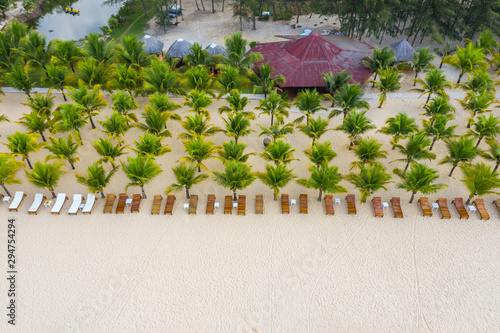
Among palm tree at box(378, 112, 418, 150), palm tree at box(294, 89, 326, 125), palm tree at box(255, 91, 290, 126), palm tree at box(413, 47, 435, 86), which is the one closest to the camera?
palm tree at box(378, 112, 418, 150)

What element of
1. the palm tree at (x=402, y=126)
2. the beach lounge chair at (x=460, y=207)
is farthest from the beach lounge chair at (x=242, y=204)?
the beach lounge chair at (x=460, y=207)

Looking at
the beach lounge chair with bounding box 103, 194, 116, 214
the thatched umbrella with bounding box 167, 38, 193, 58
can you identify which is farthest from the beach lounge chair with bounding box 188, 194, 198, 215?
the thatched umbrella with bounding box 167, 38, 193, 58

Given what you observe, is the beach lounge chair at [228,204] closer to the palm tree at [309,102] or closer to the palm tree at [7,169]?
the palm tree at [309,102]

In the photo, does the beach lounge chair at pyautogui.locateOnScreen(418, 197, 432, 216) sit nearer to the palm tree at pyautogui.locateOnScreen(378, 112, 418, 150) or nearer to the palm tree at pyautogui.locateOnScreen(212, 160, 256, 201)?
the palm tree at pyautogui.locateOnScreen(378, 112, 418, 150)

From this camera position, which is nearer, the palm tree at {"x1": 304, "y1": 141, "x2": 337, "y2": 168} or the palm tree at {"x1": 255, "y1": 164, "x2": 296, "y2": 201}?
the palm tree at {"x1": 255, "y1": 164, "x2": 296, "y2": 201}

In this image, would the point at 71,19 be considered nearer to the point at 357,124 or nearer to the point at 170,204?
the point at 170,204

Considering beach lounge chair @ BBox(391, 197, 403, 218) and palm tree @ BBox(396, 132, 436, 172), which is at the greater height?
palm tree @ BBox(396, 132, 436, 172)

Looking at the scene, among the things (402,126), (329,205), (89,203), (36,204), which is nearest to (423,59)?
(402,126)
